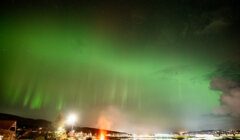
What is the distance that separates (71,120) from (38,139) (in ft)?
53.5

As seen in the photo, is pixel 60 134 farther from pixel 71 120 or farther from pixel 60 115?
pixel 60 115

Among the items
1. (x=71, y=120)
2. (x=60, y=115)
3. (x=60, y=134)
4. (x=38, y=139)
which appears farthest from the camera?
(x=60, y=115)

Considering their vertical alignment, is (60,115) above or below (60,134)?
above

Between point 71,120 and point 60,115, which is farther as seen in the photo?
point 60,115

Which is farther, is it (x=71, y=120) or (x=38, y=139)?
(x=38, y=139)

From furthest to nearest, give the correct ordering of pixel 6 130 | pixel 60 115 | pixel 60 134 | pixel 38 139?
pixel 60 115, pixel 60 134, pixel 38 139, pixel 6 130

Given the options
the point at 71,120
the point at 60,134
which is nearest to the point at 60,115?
the point at 60,134

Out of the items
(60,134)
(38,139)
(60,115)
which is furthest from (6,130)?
(60,115)

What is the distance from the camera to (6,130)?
48438mm

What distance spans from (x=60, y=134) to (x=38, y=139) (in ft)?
27.7

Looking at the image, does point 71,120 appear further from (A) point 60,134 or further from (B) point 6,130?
(A) point 60,134

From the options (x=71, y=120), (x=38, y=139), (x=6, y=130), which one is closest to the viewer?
(x=71, y=120)

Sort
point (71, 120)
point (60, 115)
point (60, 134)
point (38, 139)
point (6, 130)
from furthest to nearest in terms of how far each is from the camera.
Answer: point (60, 115) < point (60, 134) < point (38, 139) < point (6, 130) < point (71, 120)

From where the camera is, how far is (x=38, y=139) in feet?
175
